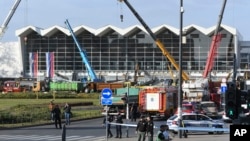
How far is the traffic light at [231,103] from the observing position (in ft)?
41.4

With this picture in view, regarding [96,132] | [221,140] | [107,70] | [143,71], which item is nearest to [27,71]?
[107,70]

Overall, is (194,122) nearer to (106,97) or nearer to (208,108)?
(106,97)

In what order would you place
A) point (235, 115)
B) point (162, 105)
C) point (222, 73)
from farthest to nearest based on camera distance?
point (222, 73), point (162, 105), point (235, 115)

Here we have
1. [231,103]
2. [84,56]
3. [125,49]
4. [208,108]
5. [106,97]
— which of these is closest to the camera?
[231,103]

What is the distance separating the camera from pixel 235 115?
41.3ft

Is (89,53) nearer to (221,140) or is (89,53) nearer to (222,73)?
(222,73)

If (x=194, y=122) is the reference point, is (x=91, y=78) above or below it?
above

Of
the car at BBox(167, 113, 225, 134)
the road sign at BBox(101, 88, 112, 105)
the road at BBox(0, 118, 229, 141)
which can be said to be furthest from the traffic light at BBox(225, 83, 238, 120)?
the car at BBox(167, 113, 225, 134)

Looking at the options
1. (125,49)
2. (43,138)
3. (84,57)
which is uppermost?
(125,49)

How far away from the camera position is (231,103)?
1265 centimetres

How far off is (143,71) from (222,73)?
51.7ft

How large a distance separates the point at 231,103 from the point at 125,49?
362 feet

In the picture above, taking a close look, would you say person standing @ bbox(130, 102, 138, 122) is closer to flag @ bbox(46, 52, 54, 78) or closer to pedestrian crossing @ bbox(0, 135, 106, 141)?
pedestrian crossing @ bbox(0, 135, 106, 141)

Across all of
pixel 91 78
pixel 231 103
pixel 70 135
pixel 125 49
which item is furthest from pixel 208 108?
pixel 125 49
